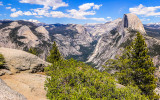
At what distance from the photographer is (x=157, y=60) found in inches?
6811

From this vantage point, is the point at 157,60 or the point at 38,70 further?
the point at 157,60

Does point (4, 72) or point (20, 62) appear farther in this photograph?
point (20, 62)

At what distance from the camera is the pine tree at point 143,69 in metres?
27.0

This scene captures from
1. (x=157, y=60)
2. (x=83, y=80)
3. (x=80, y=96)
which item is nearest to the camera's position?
(x=80, y=96)

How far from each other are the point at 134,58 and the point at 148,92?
8.17 meters

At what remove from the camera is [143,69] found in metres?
26.7

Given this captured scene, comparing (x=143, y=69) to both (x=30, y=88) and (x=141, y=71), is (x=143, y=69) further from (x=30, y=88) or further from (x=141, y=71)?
(x=30, y=88)

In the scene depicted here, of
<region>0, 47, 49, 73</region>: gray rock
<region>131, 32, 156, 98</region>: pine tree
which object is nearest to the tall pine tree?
<region>131, 32, 156, 98</region>: pine tree

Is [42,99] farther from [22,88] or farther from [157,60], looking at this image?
[157,60]

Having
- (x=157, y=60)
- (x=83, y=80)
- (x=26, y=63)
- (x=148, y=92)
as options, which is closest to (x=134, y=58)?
(x=148, y=92)

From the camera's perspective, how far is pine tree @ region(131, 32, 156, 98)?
27031mm

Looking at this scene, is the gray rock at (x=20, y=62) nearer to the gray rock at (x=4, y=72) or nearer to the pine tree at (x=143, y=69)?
the gray rock at (x=4, y=72)

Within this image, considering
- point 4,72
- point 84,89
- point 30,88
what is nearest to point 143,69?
point 84,89

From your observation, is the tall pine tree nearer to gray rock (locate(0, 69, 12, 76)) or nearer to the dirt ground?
the dirt ground
